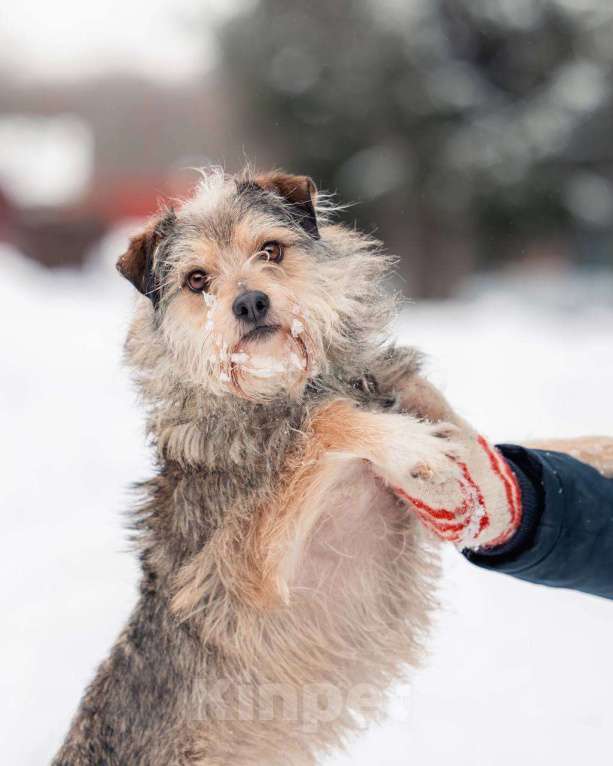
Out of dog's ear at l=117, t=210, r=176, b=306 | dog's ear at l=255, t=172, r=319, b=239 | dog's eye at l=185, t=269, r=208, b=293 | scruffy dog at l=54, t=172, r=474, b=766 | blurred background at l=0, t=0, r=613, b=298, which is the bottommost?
scruffy dog at l=54, t=172, r=474, b=766

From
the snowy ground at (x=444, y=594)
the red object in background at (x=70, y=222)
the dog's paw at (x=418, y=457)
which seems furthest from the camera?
the red object in background at (x=70, y=222)

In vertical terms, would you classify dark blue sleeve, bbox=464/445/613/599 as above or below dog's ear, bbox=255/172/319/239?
below

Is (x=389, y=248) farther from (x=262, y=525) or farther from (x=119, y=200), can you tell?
(x=262, y=525)

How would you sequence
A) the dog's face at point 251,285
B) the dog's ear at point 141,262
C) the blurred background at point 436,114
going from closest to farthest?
the dog's face at point 251,285 → the dog's ear at point 141,262 → the blurred background at point 436,114

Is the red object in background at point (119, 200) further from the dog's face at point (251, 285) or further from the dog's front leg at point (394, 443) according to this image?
the dog's front leg at point (394, 443)

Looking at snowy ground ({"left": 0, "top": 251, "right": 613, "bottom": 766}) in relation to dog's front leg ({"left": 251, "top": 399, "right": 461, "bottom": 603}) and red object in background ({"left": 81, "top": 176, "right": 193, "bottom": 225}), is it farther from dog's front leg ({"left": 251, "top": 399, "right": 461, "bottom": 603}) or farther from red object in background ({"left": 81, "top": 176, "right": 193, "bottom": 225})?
red object in background ({"left": 81, "top": 176, "right": 193, "bottom": 225})

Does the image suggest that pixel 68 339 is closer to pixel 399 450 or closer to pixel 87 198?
pixel 399 450

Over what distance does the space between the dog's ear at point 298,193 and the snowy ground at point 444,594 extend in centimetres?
77

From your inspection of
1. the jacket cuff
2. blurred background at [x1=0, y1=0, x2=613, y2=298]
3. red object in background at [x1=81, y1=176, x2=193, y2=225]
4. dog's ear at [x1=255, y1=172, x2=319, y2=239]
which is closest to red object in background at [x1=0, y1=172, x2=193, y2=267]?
red object in background at [x1=81, y1=176, x2=193, y2=225]

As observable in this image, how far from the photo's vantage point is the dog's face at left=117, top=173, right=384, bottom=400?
7.84ft

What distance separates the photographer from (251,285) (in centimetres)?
238

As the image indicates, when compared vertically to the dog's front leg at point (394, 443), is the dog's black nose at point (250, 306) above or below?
above

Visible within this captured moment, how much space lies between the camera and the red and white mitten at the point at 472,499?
2.17 meters

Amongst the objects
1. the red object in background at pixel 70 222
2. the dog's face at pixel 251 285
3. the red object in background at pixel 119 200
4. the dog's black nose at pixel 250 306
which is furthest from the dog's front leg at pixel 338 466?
the red object in background at pixel 70 222
